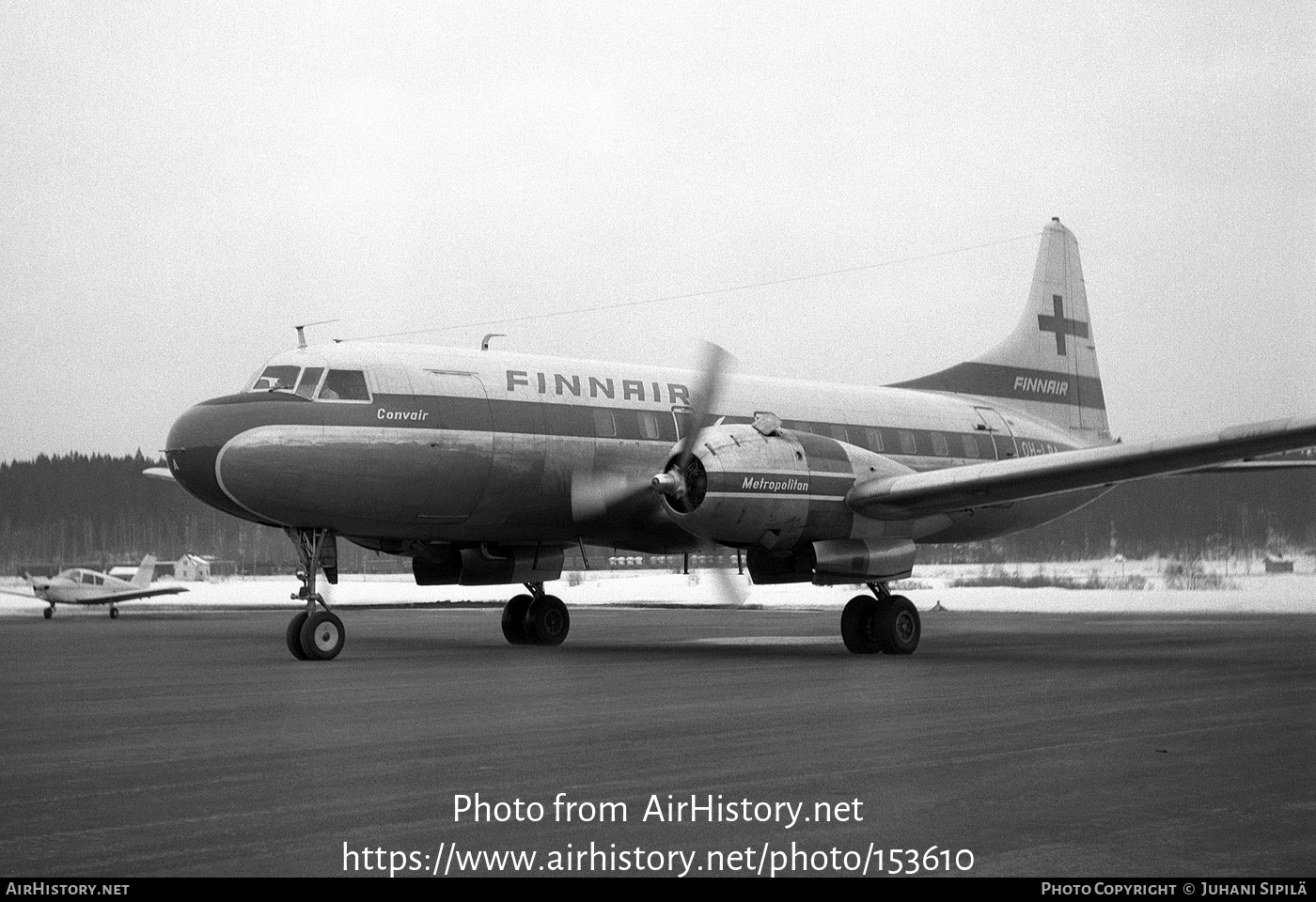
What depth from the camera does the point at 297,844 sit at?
19.7 feet

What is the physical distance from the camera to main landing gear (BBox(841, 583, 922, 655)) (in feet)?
61.1

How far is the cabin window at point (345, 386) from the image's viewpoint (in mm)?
18312

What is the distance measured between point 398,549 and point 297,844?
15.2 m

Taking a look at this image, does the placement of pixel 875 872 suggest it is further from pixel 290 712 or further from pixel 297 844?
pixel 290 712

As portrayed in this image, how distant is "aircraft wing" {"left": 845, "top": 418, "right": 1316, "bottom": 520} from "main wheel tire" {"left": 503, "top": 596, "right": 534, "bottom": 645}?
619 cm

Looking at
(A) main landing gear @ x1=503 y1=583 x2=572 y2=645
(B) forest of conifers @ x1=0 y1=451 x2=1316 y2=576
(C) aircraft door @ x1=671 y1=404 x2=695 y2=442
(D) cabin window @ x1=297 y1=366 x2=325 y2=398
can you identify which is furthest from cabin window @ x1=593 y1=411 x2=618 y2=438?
(B) forest of conifers @ x1=0 y1=451 x2=1316 y2=576

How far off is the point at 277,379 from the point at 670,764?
38.5ft

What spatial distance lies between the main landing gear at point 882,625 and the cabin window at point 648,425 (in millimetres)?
4283

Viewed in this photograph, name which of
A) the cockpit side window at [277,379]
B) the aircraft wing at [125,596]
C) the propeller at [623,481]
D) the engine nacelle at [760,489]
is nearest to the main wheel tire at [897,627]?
the engine nacelle at [760,489]

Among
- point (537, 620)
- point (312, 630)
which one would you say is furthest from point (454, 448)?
point (537, 620)

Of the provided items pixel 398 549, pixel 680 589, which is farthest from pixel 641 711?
pixel 680 589

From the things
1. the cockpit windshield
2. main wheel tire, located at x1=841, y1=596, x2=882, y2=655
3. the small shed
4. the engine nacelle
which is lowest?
main wheel tire, located at x1=841, y1=596, x2=882, y2=655

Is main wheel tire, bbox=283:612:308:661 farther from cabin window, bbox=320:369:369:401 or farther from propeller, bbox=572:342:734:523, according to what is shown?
propeller, bbox=572:342:734:523

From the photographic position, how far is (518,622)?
71.9 feet
